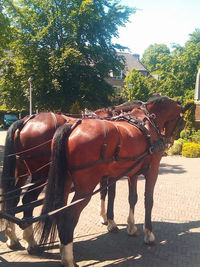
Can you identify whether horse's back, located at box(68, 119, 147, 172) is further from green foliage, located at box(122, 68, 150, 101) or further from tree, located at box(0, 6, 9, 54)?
green foliage, located at box(122, 68, 150, 101)

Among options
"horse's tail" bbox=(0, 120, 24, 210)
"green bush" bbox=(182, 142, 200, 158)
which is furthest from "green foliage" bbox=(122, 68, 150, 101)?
"horse's tail" bbox=(0, 120, 24, 210)

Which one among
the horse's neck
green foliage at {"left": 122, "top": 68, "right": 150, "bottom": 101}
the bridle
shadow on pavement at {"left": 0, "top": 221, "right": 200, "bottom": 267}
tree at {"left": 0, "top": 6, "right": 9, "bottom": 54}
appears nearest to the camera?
shadow on pavement at {"left": 0, "top": 221, "right": 200, "bottom": 267}

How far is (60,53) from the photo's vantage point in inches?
678

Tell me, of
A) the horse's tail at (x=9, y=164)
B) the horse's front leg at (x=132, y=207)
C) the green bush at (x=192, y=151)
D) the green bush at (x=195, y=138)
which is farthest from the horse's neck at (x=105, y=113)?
the green bush at (x=195, y=138)

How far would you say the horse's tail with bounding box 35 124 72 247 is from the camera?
2.87 meters

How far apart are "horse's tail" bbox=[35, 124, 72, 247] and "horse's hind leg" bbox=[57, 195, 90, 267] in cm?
8

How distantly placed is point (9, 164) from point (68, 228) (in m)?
1.36

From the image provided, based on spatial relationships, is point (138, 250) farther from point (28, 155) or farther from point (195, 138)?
point (195, 138)

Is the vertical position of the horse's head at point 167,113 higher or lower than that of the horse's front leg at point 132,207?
higher

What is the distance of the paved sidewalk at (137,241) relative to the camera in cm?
324

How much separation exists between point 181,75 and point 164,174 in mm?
26905

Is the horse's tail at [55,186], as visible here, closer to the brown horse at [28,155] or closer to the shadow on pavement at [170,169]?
the brown horse at [28,155]

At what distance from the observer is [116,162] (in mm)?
3164

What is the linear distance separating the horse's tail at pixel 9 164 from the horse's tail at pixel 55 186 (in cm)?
89
